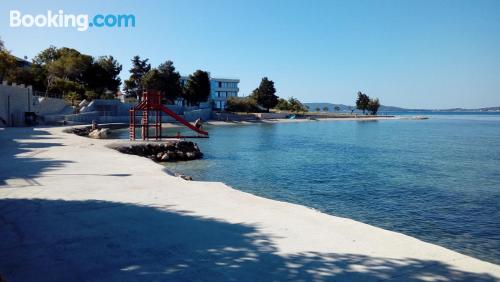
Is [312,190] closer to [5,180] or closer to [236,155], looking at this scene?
[5,180]

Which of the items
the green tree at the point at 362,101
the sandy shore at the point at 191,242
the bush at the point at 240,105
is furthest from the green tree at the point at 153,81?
the green tree at the point at 362,101

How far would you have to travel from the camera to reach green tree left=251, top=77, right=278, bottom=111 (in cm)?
12600

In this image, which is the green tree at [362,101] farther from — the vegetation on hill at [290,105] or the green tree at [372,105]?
the vegetation on hill at [290,105]

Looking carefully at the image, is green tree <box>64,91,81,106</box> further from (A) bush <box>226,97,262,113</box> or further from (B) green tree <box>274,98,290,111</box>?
(B) green tree <box>274,98,290,111</box>

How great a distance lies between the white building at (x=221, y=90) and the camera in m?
120

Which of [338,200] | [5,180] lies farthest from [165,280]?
[338,200]

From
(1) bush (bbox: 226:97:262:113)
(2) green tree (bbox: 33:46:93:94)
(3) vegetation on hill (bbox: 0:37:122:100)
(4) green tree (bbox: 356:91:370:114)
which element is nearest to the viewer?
(3) vegetation on hill (bbox: 0:37:122:100)

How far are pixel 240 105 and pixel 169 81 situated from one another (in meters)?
26.9

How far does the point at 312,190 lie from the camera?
2002 cm

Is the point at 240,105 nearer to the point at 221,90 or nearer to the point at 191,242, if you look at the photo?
the point at 221,90

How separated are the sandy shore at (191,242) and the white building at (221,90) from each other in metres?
108

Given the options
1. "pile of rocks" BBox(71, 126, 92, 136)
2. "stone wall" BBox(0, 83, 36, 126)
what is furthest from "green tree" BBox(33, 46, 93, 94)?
"pile of rocks" BBox(71, 126, 92, 136)

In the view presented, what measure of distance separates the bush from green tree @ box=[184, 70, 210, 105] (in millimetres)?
14795

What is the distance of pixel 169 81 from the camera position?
3834 inches
